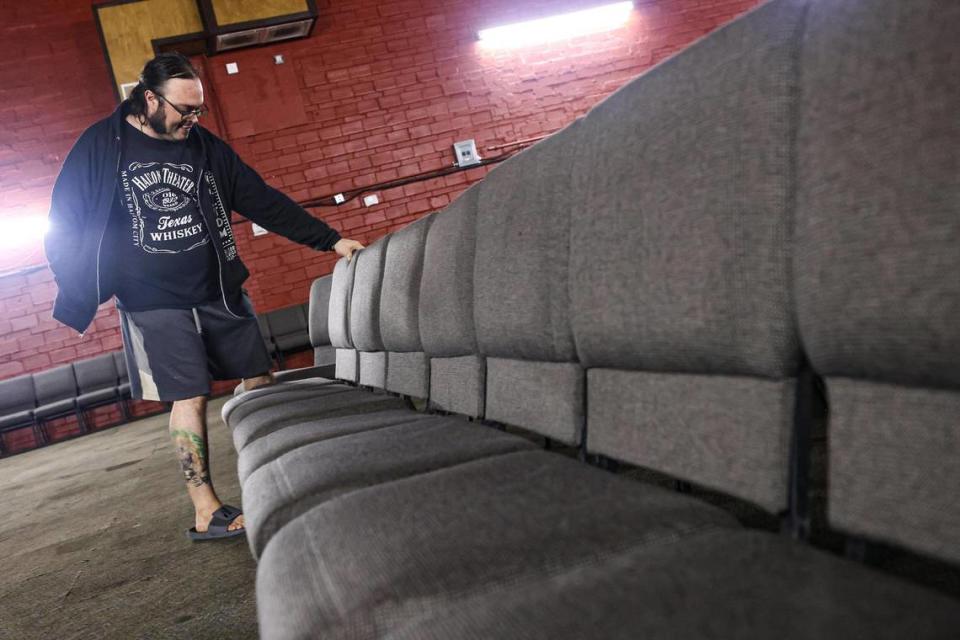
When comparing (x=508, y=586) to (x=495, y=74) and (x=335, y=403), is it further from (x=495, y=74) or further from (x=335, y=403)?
(x=495, y=74)

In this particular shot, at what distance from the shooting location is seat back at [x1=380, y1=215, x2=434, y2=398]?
6.42ft

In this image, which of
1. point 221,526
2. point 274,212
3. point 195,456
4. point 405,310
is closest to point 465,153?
point 274,212

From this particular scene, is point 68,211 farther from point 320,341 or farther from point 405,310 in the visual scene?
point 320,341

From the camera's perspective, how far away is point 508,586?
0.56 m

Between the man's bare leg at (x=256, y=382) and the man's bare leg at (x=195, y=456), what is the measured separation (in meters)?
1.03

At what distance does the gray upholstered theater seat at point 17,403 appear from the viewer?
236 inches

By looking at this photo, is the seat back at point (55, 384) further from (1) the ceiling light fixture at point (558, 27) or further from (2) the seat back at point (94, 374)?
(1) the ceiling light fixture at point (558, 27)

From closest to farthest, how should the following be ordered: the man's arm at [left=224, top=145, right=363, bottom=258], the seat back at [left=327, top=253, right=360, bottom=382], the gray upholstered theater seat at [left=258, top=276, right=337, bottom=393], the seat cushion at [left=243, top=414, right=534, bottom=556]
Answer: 1. the seat cushion at [left=243, top=414, right=534, bottom=556]
2. the man's arm at [left=224, top=145, right=363, bottom=258]
3. the seat back at [left=327, top=253, right=360, bottom=382]
4. the gray upholstered theater seat at [left=258, top=276, right=337, bottom=393]

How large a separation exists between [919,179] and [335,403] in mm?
1846

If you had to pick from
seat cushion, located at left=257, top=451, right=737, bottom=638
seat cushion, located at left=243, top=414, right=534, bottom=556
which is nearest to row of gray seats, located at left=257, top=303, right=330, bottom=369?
seat cushion, located at left=243, top=414, right=534, bottom=556

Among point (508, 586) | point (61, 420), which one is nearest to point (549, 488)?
point (508, 586)

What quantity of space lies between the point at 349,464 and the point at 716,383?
0.64 metres

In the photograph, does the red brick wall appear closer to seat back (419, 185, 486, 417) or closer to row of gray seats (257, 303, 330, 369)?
row of gray seats (257, 303, 330, 369)

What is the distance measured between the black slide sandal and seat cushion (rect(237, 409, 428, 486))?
1.29 feet
